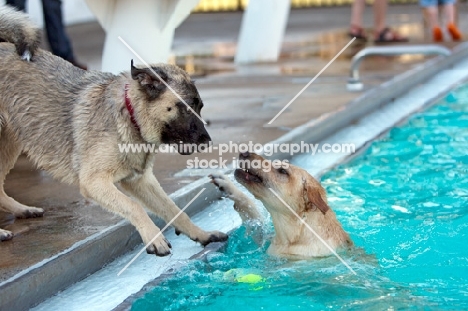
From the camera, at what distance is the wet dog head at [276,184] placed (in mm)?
5500

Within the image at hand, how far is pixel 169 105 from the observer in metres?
5.01

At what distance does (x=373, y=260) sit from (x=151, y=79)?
190cm

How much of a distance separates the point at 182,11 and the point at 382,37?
6.12 meters

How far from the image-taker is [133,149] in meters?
5.26

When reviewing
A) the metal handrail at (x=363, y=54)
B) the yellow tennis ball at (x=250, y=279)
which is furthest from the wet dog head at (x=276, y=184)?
the metal handrail at (x=363, y=54)

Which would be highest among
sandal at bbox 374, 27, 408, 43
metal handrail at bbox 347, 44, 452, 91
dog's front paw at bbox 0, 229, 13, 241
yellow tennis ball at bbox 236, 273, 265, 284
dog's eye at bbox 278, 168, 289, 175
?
sandal at bbox 374, 27, 408, 43

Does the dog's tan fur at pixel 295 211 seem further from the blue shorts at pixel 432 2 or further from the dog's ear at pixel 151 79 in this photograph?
the blue shorts at pixel 432 2

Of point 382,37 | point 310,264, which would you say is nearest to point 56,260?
point 310,264

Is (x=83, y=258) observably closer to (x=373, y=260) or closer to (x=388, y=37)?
(x=373, y=260)

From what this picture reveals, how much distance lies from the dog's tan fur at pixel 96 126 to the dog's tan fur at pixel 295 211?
1.38 feet

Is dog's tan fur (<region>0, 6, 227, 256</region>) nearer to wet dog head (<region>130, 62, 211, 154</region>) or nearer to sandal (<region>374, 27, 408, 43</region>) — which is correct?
wet dog head (<region>130, 62, 211, 154</region>)

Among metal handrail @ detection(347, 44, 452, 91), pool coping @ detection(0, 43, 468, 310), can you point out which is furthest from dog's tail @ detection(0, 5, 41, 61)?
metal handrail @ detection(347, 44, 452, 91)

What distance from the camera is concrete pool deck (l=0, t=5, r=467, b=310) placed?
5.50 metres

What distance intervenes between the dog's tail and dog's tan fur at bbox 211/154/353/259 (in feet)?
5.23
